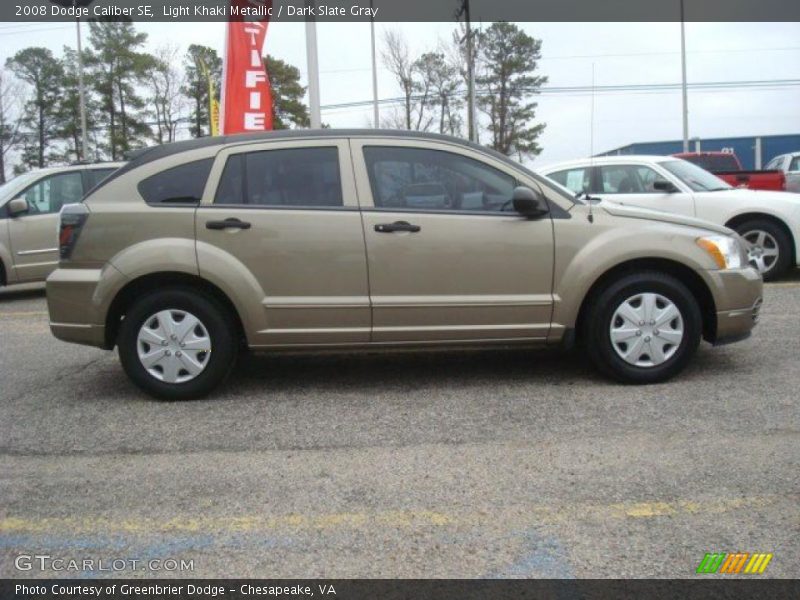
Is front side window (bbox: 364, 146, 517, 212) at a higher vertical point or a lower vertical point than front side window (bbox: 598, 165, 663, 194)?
lower

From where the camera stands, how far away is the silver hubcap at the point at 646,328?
4746mm

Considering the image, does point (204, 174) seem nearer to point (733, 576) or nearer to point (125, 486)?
point (125, 486)

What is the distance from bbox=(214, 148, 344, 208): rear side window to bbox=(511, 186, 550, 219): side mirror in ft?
3.74

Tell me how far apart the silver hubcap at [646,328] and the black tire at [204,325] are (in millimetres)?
2536

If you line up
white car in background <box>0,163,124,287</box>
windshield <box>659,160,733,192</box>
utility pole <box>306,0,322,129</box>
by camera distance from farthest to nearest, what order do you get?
utility pole <box>306,0,322,129</box> < white car in background <box>0,163,124,287</box> < windshield <box>659,160,733,192</box>

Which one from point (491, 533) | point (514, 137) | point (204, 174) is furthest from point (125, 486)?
point (514, 137)

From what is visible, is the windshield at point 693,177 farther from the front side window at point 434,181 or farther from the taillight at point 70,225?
the taillight at point 70,225

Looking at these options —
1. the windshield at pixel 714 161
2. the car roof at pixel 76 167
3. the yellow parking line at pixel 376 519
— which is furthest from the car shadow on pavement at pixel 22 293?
the windshield at pixel 714 161

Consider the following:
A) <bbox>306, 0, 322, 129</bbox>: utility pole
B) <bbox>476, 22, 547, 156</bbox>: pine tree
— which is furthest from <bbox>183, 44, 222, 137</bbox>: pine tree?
<bbox>306, 0, 322, 129</bbox>: utility pole

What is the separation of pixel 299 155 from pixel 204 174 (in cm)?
63

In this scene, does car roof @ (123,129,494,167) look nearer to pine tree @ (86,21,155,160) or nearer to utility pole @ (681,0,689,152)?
utility pole @ (681,0,689,152)

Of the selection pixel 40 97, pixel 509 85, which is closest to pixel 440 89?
pixel 509 85

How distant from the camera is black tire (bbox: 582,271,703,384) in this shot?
4.74 metres

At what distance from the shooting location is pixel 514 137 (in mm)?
44000
